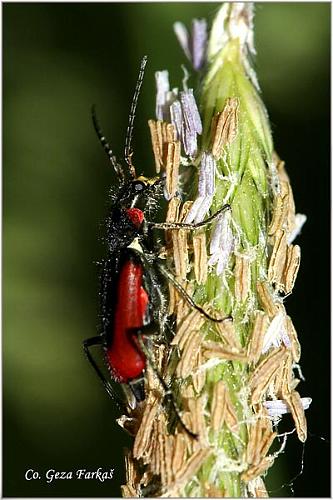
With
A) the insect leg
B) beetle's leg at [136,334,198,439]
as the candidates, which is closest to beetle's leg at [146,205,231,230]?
the insect leg

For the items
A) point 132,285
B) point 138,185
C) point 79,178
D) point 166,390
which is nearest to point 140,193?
point 138,185

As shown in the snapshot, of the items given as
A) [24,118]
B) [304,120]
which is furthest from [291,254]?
[24,118]

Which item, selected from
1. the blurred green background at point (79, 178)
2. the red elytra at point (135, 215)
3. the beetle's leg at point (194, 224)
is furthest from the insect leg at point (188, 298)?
the blurred green background at point (79, 178)

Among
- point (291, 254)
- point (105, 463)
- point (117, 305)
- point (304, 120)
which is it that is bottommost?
point (105, 463)

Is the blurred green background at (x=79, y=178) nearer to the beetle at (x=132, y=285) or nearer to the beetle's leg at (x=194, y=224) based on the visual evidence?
the beetle at (x=132, y=285)

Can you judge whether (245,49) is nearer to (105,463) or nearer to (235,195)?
(235,195)

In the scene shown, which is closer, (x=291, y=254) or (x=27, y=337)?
(x=291, y=254)
